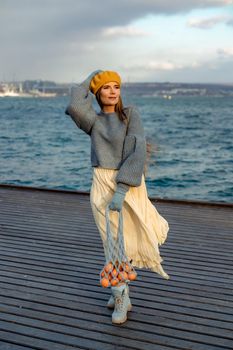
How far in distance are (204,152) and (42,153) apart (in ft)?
24.9

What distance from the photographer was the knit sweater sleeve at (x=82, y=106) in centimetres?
298

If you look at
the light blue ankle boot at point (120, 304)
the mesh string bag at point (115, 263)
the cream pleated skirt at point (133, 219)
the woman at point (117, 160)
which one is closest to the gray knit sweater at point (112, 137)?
the woman at point (117, 160)

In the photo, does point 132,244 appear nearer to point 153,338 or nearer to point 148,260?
point 148,260

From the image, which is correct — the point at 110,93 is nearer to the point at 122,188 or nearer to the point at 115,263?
the point at 122,188

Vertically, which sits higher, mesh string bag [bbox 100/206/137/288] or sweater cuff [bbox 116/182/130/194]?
sweater cuff [bbox 116/182/130/194]

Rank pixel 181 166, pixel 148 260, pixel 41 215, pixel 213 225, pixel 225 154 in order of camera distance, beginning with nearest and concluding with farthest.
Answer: pixel 148 260 < pixel 213 225 < pixel 41 215 < pixel 181 166 < pixel 225 154

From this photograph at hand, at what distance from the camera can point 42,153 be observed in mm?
21422

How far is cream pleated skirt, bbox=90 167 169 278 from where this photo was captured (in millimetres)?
3045

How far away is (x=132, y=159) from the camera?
2.94 metres

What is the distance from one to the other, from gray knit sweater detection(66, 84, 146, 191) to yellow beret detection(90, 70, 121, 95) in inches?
2.5

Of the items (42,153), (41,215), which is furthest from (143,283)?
(42,153)

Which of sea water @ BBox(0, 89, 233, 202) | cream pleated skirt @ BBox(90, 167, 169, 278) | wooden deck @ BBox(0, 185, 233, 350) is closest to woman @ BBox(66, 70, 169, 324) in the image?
cream pleated skirt @ BBox(90, 167, 169, 278)

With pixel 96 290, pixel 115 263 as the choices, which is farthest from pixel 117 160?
pixel 96 290

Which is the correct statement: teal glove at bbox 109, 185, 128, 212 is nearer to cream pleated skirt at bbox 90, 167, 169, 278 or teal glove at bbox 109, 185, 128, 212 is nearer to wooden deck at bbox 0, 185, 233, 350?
cream pleated skirt at bbox 90, 167, 169, 278
